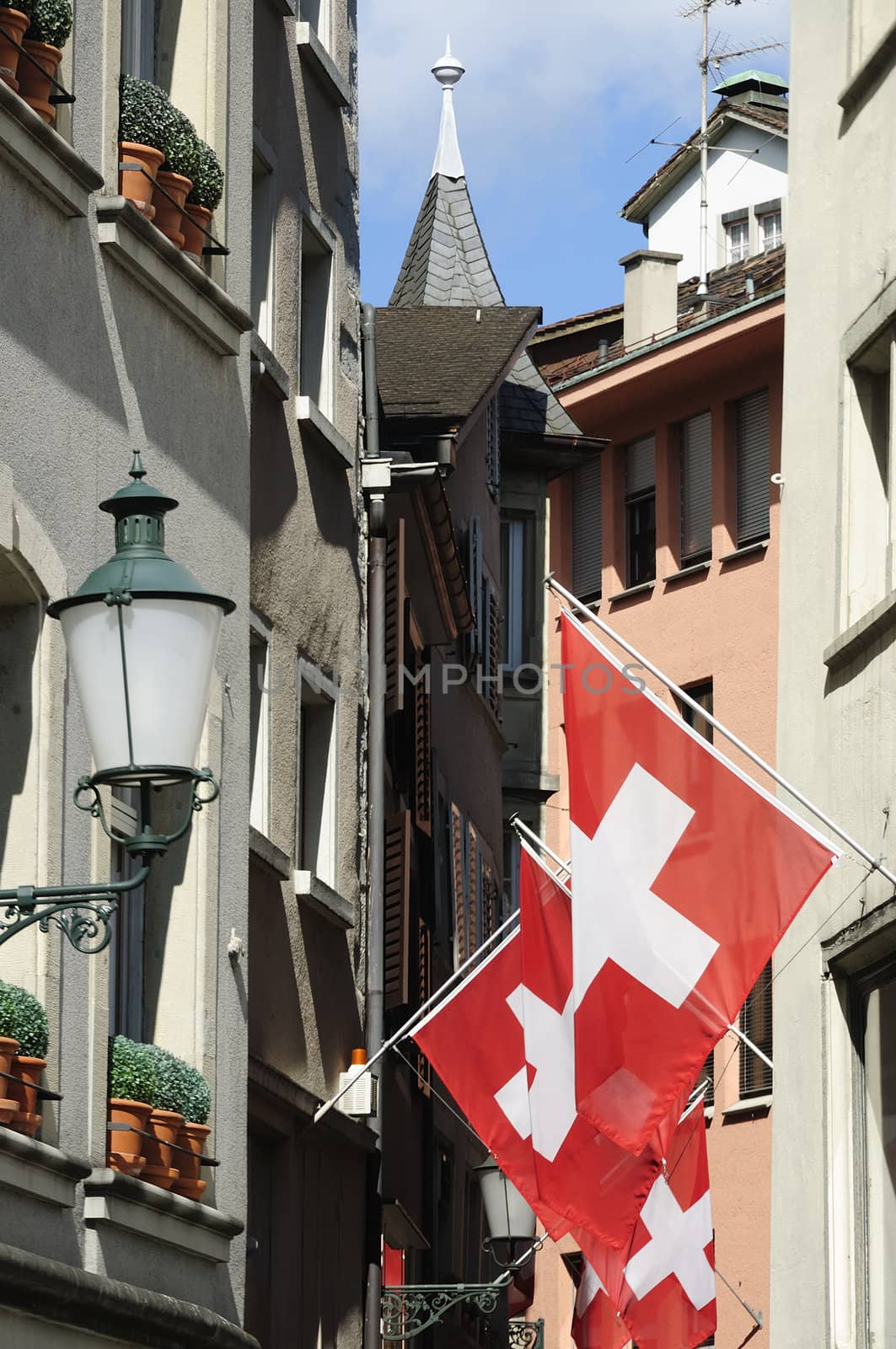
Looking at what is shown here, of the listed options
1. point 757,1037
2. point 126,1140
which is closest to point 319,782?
point 126,1140

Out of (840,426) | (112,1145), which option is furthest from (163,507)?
(840,426)

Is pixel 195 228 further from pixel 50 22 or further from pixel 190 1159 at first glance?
pixel 190 1159

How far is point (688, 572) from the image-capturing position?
36.1 m

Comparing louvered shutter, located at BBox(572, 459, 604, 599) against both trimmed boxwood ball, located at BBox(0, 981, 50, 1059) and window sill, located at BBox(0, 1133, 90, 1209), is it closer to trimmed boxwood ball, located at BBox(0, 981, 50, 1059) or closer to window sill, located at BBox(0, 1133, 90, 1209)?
window sill, located at BBox(0, 1133, 90, 1209)

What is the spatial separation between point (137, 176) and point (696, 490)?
77.8 feet

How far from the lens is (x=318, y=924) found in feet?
55.0

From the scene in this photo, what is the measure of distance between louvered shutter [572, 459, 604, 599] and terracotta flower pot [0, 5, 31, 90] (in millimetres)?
26448

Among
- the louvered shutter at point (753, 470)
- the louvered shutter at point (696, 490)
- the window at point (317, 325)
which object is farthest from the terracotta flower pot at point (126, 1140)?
the louvered shutter at point (696, 490)

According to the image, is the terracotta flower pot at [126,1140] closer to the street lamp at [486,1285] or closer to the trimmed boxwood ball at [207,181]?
the trimmed boxwood ball at [207,181]

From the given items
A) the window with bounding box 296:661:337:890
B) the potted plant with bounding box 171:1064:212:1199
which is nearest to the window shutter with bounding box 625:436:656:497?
the window with bounding box 296:661:337:890

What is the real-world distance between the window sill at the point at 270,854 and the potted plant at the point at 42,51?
4.36 meters

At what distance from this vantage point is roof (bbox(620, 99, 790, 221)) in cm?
4306

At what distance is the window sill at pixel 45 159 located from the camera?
11062 mm

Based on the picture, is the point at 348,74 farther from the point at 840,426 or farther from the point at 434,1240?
the point at 434,1240
